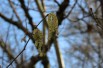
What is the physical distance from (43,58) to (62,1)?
0.87 m

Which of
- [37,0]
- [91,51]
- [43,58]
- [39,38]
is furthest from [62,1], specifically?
[91,51]

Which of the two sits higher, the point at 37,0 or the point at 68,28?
the point at 37,0

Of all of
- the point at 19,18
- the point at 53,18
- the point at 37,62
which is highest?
the point at 53,18

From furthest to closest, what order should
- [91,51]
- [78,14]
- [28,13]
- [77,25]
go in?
[91,51] < [77,25] < [78,14] < [28,13]

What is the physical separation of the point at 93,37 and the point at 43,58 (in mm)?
3948

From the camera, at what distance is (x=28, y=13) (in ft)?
13.3

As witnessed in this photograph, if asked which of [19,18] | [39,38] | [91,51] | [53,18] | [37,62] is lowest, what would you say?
[91,51]

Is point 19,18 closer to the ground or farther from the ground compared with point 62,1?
closer to the ground

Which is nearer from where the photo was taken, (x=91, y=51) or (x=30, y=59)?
(x=30, y=59)

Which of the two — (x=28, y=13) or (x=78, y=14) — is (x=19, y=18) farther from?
(x=78, y=14)

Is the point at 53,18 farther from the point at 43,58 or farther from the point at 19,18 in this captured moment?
the point at 19,18

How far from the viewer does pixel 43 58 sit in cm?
409

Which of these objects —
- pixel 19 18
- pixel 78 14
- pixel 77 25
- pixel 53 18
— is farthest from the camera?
pixel 77 25

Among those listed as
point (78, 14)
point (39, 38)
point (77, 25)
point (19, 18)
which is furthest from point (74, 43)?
point (39, 38)
